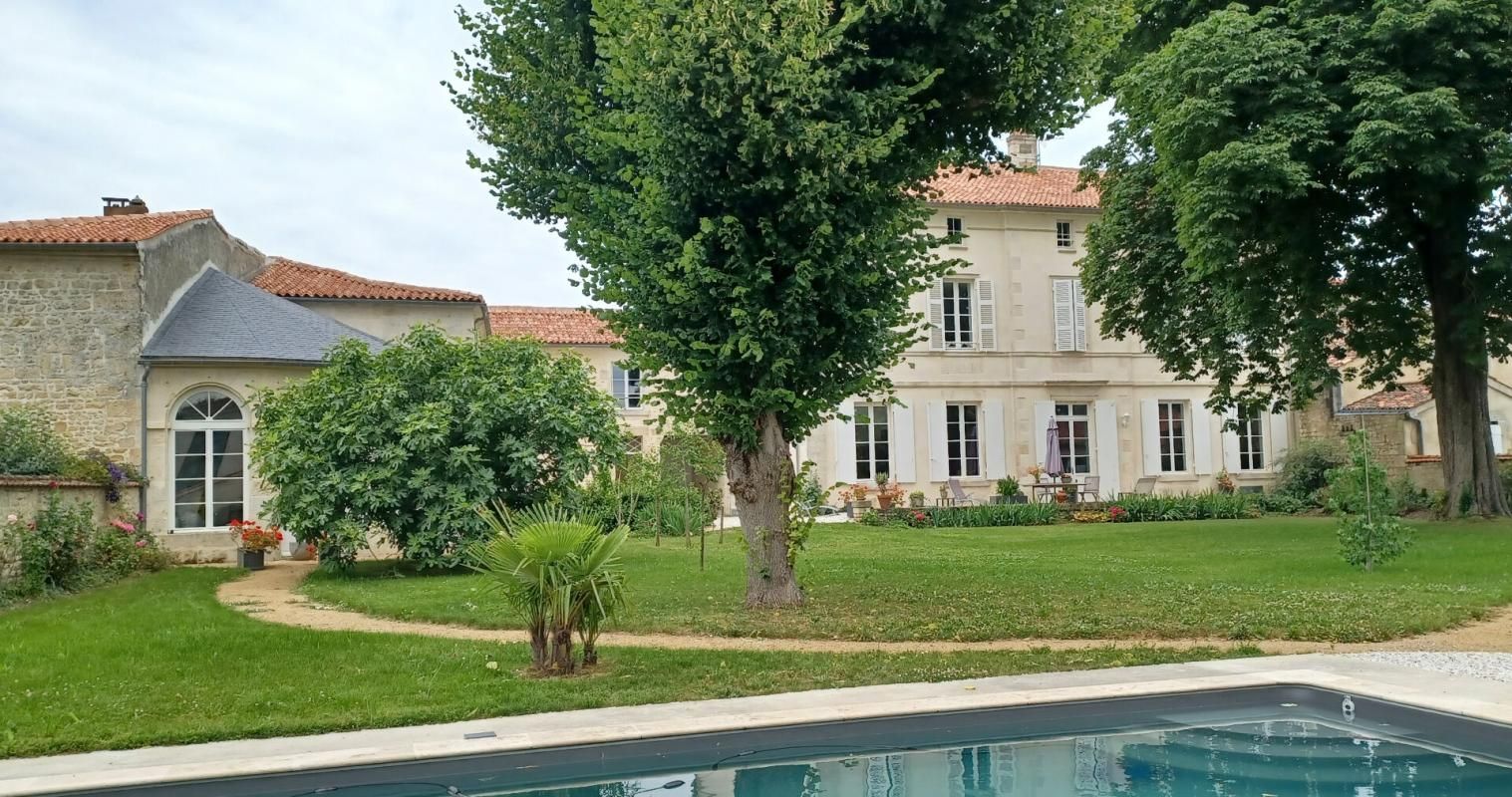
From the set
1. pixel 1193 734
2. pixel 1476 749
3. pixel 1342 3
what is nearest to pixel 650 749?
pixel 1193 734

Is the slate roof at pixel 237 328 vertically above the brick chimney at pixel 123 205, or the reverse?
the brick chimney at pixel 123 205

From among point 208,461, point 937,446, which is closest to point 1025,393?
point 937,446

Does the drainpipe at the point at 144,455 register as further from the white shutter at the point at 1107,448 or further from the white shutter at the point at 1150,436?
the white shutter at the point at 1150,436

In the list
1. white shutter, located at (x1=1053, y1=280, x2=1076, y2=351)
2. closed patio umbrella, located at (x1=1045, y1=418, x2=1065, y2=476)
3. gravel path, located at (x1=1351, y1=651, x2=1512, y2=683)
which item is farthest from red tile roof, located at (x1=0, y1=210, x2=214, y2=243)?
white shutter, located at (x1=1053, y1=280, x2=1076, y2=351)

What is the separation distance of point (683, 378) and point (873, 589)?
3.55 metres

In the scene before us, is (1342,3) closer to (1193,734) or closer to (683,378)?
(683,378)

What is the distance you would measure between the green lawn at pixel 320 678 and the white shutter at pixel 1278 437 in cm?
2366

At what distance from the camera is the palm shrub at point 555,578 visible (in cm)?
719

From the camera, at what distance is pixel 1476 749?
541cm

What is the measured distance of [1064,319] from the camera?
28047mm

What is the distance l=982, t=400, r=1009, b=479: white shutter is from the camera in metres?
27.2

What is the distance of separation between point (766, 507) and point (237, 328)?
12.5 metres

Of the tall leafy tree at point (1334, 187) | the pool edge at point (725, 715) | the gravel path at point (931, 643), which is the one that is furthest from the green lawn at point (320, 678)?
the tall leafy tree at point (1334, 187)

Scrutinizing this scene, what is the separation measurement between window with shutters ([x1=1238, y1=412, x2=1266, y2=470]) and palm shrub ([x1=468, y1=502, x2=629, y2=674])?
2527 centimetres
